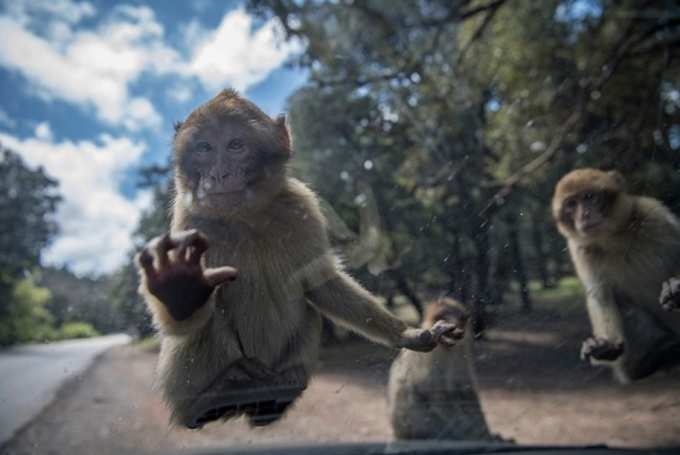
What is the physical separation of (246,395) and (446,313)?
1091 mm

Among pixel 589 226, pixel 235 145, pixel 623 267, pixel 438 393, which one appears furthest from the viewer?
pixel 589 226

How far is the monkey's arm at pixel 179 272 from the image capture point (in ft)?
5.38

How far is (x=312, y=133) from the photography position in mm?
4730

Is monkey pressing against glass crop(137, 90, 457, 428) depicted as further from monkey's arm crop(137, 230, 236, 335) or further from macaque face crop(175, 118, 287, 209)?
monkey's arm crop(137, 230, 236, 335)

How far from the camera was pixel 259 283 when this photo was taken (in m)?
2.48

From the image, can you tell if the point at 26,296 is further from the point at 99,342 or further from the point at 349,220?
the point at 349,220

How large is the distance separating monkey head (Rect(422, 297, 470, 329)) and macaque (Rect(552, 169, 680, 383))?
Result: 2.07 ft

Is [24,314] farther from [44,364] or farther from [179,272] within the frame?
[179,272]

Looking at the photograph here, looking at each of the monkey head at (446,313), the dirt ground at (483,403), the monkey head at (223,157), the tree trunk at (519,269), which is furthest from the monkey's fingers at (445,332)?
the monkey head at (223,157)

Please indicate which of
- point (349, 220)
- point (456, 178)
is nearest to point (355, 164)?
point (349, 220)

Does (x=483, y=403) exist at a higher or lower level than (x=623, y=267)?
lower

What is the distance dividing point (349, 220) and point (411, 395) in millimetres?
1149

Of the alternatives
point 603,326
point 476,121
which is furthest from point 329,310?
point 476,121

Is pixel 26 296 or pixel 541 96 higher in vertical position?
pixel 541 96
